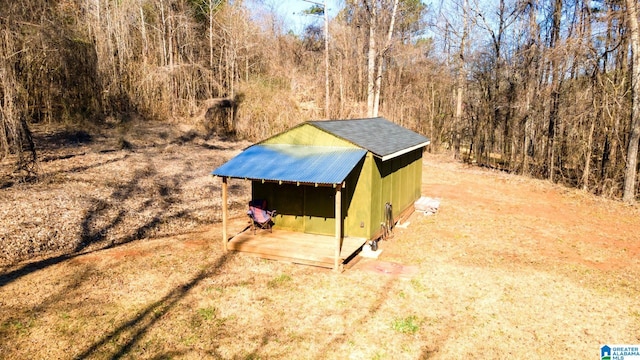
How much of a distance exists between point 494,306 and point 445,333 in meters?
1.29

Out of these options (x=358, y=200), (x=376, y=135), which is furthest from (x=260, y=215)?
(x=376, y=135)

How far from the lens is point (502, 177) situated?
17484mm

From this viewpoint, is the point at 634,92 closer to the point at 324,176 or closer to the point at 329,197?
the point at 329,197

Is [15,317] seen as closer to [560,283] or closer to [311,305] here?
[311,305]

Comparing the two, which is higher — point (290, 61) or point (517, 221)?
point (290, 61)

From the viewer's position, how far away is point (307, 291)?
22.8ft

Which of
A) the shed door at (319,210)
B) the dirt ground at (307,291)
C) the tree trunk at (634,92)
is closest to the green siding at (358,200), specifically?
the shed door at (319,210)

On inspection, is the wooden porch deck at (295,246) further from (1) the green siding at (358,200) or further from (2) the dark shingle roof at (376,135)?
(2) the dark shingle roof at (376,135)

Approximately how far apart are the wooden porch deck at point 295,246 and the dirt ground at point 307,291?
0.19 meters

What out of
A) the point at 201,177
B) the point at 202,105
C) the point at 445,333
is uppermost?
the point at 202,105

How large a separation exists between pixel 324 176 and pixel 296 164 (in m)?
0.99

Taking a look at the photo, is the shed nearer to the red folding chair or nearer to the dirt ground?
the red folding chair

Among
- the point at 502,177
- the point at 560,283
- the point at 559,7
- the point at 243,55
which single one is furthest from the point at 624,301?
the point at 243,55

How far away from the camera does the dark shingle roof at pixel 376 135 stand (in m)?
8.95
